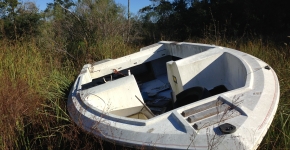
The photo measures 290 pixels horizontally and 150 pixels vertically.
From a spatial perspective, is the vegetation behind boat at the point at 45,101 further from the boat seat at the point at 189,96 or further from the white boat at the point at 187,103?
the boat seat at the point at 189,96

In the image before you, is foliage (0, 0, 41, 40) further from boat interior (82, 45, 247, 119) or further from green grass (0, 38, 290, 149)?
boat interior (82, 45, 247, 119)

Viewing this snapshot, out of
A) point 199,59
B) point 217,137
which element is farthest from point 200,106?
point 199,59

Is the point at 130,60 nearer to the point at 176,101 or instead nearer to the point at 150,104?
the point at 150,104

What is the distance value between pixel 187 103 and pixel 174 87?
2.19 ft

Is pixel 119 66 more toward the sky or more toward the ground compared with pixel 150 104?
more toward the sky

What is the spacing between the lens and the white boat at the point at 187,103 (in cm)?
195

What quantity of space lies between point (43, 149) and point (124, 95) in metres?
0.92

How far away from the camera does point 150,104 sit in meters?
3.74

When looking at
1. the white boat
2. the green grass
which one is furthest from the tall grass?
the white boat

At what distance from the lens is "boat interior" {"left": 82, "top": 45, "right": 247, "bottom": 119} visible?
302cm

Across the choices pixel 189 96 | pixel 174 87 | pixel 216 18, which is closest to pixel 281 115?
pixel 189 96

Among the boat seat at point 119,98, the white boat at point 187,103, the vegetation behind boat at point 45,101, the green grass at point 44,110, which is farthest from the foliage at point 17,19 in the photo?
the boat seat at point 119,98

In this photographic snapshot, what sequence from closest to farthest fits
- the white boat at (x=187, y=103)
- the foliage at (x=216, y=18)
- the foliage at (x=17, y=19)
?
the white boat at (x=187, y=103), the foliage at (x=17, y=19), the foliage at (x=216, y=18)

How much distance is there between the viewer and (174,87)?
149 inches
